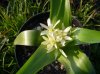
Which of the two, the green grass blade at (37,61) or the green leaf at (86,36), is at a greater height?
the green leaf at (86,36)

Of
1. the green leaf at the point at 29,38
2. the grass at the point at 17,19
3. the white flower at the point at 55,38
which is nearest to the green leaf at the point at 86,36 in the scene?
the white flower at the point at 55,38

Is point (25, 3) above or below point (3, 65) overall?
above

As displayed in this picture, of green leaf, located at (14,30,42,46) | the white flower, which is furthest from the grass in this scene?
the white flower

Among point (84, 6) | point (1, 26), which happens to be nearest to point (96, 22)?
point (84, 6)

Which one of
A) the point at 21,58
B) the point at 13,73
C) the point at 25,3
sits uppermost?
the point at 25,3

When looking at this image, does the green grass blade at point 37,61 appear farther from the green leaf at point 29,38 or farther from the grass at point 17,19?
the grass at point 17,19

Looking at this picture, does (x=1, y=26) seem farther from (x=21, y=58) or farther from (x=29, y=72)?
(x=29, y=72)
